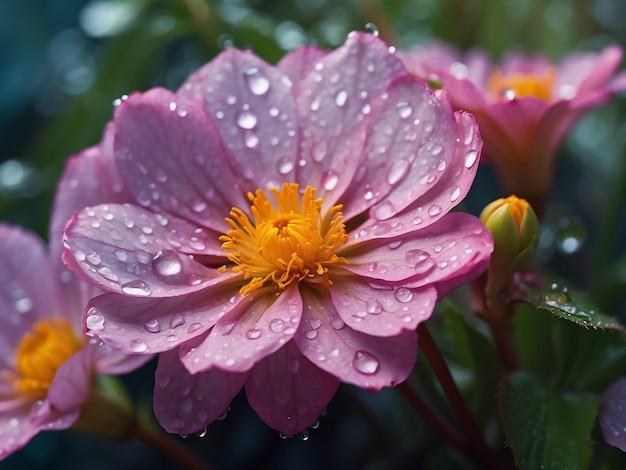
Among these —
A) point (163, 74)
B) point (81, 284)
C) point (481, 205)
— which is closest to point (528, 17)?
point (481, 205)

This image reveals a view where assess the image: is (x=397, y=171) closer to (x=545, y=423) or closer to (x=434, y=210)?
(x=434, y=210)

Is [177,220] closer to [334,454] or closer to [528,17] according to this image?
[334,454]

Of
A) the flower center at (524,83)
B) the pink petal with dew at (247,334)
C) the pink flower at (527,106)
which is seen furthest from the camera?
the flower center at (524,83)

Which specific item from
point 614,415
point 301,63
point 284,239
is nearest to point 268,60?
point 301,63

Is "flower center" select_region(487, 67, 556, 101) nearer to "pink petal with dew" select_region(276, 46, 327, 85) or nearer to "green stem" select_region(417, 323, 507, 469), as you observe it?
"pink petal with dew" select_region(276, 46, 327, 85)

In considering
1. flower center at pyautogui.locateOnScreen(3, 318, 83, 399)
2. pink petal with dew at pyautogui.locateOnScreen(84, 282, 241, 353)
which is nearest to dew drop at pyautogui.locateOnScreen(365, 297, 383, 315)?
pink petal with dew at pyautogui.locateOnScreen(84, 282, 241, 353)

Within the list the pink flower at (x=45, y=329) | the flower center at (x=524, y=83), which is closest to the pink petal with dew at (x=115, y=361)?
the pink flower at (x=45, y=329)

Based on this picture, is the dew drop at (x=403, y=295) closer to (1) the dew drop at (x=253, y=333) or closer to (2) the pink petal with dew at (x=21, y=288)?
(1) the dew drop at (x=253, y=333)
